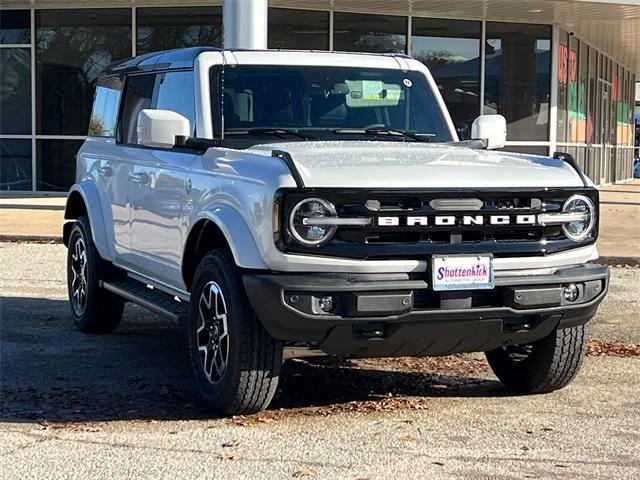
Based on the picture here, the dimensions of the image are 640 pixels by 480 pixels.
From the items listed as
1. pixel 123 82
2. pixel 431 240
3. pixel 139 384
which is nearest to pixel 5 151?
pixel 123 82

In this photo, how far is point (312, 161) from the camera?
5418 millimetres

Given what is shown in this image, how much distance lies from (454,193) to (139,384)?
2.38 metres

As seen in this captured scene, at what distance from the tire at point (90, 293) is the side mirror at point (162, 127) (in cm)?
200

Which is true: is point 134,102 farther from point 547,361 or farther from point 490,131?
point 547,361

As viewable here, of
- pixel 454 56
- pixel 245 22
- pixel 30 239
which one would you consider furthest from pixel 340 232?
pixel 454 56

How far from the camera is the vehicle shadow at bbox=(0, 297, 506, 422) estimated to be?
586 cm

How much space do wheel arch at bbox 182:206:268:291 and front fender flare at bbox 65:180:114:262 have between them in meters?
1.59

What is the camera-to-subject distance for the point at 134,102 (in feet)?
25.4

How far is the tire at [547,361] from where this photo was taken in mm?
5953

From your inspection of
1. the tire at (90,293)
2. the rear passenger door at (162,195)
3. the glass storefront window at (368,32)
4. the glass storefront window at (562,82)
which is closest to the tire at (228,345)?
the rear passenger door at (162,195)

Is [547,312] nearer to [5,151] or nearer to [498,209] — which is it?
[498,209]

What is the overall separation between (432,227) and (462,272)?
26 cm

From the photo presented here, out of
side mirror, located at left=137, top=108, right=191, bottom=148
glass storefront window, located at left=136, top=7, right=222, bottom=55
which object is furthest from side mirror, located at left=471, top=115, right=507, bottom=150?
glass storefront window, located at left=136, top=7, right=222, bottom=55

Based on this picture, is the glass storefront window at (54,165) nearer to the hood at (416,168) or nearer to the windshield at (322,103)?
the windshield at (322,103)
